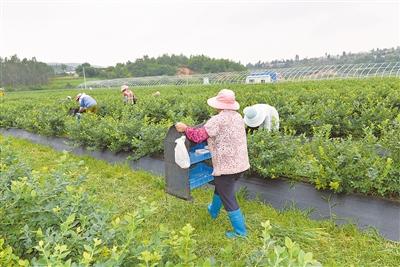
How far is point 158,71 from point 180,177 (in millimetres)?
59685

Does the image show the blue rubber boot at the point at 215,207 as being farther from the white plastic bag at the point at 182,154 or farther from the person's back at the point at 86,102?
the person's back at the point at 86,102

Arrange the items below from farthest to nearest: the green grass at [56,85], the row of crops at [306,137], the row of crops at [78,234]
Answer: the green grass at [56,85], the row of crops at [306,137], the row of crops at [78,234]

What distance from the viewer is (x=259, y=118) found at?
17.1 ft

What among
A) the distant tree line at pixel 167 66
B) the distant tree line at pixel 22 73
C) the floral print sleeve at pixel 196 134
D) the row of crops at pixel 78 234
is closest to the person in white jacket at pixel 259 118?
the floral print sleeve at pixel 196 134

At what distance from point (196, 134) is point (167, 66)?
61.1m

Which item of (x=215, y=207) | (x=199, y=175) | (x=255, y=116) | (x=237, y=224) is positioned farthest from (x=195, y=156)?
(x=255, y=116)

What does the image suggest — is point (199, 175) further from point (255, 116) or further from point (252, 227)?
point (255, 116)

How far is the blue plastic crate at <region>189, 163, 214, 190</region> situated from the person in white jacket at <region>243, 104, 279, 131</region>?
4.13 ft

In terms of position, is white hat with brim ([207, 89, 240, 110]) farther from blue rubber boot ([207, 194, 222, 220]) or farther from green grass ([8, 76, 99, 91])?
green grass ([8, 76, 99, 91])

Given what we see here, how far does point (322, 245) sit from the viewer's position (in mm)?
3344

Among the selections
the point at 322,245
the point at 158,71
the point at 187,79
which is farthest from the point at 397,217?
the point at 158,71

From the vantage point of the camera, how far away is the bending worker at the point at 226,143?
11.0ft

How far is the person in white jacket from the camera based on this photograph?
511cm

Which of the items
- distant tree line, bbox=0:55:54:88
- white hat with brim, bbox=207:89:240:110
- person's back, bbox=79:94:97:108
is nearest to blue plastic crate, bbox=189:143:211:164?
white hat with brim, bbox=207:89:240:110
